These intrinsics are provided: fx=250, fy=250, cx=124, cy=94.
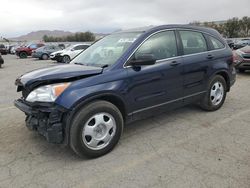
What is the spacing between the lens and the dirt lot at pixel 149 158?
2.90m

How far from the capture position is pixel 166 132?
4242 mm

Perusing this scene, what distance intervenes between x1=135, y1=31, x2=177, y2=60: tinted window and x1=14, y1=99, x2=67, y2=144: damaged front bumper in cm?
151

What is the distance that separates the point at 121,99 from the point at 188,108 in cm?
240

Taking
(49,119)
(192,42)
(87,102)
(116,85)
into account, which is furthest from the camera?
(192,42)

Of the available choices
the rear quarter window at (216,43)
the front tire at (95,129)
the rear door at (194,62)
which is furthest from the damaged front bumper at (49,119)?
the rear quarter window at (216,43)

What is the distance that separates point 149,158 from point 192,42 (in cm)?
243

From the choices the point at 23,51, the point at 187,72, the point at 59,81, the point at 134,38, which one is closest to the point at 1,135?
the point at 59,81

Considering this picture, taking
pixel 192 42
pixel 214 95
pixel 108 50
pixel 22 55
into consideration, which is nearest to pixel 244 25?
pixel 22 55

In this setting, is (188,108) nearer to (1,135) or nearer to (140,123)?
(140,123)

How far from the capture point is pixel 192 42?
4680 millimetres

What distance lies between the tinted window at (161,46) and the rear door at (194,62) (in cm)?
24

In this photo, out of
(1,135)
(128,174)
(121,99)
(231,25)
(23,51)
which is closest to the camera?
(128,174)

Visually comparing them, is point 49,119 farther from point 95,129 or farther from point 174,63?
point 174,63

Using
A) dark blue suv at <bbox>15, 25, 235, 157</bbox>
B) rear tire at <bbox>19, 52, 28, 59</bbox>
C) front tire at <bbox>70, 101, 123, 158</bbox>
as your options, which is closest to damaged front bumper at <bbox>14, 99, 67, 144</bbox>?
dark blue suv at <bbox>15, 25, 235, 157</bbox>
